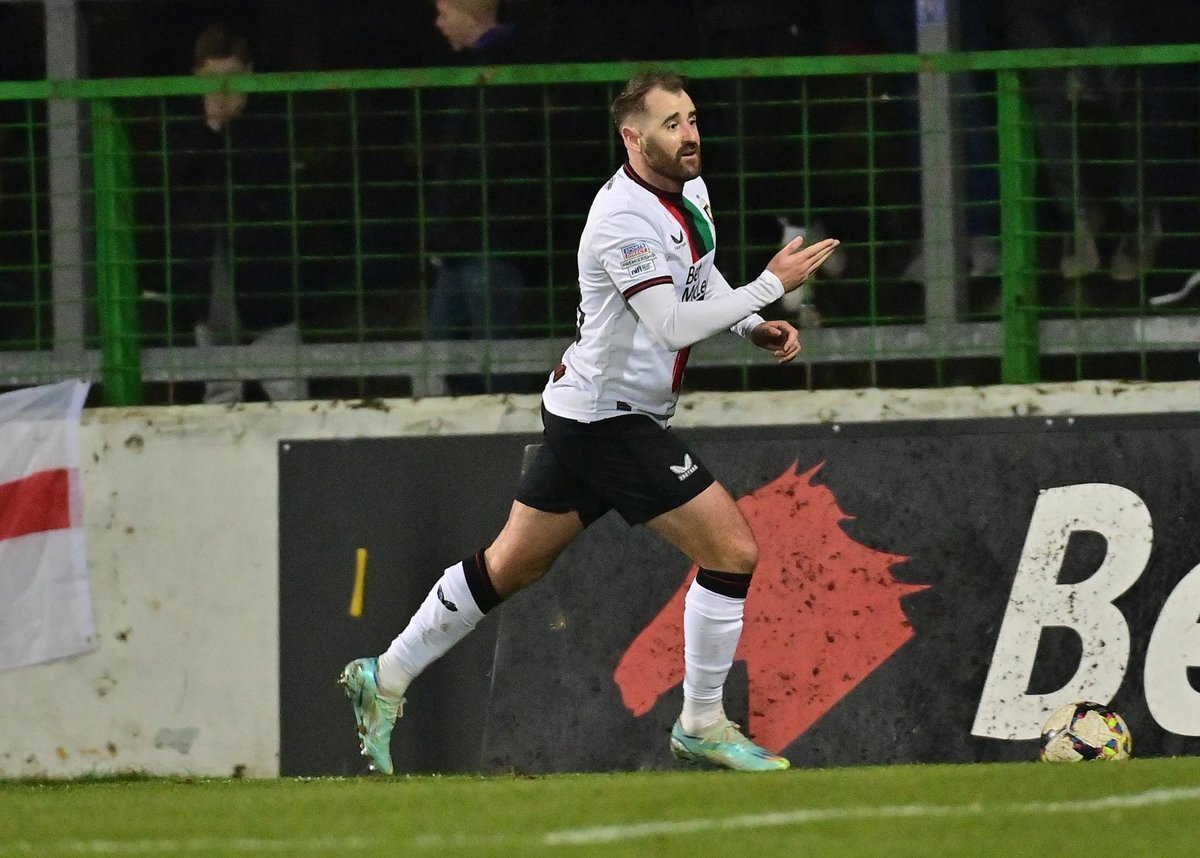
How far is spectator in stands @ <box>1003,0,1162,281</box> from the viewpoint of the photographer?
26.7ft

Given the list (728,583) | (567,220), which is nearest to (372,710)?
(728,583)

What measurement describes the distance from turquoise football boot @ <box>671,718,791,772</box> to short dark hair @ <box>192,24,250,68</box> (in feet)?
11.7

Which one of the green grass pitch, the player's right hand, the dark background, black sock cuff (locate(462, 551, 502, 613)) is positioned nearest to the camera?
the green grass pitch

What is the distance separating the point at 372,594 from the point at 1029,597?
224cm

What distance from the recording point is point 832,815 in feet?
17.6

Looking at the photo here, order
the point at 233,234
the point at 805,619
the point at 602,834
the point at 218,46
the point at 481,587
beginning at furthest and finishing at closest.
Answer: the point at 218,46
the point at 233,234
the point at 805,619
the point at 481,587
the point at 602,834

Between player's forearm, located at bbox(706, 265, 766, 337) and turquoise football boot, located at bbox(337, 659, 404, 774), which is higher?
player's forearm, located at bbox(706, 265, 766, 337)

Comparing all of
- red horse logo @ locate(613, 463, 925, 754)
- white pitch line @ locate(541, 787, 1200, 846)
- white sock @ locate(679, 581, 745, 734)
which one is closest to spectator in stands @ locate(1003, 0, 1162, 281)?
red horse logo @ locate(613, 463, 925, 754)

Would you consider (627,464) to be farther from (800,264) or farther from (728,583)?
(800,264)

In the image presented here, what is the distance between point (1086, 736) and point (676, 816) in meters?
2.15

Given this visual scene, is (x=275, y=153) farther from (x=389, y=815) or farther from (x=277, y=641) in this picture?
(x=389, y=815)

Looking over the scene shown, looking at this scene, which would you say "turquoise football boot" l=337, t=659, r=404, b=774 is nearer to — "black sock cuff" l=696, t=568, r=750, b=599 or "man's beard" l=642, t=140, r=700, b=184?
"black sock cuff" l=696, t=568, r=750, b=599

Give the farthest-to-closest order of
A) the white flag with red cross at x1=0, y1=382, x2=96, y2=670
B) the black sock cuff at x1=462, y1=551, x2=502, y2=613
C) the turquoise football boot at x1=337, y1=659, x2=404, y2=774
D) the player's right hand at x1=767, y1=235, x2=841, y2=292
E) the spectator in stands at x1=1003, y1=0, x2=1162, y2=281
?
the white flag with red cross at x1=0, y1=382, x2=96, y2=670 → the spectator in stands at x1=1003, y1=0, x2=1162, y2=281 → the turquoise football boot at x1=337, y1=659, x2=404, y2=774 → the black sock cuff at x1=462, y1=551, x2=502, y2=613 → the player's right hand at x1=767, y1=235, x2=841, y2=292

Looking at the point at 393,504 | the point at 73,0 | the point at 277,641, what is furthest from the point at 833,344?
the point at 73,0
